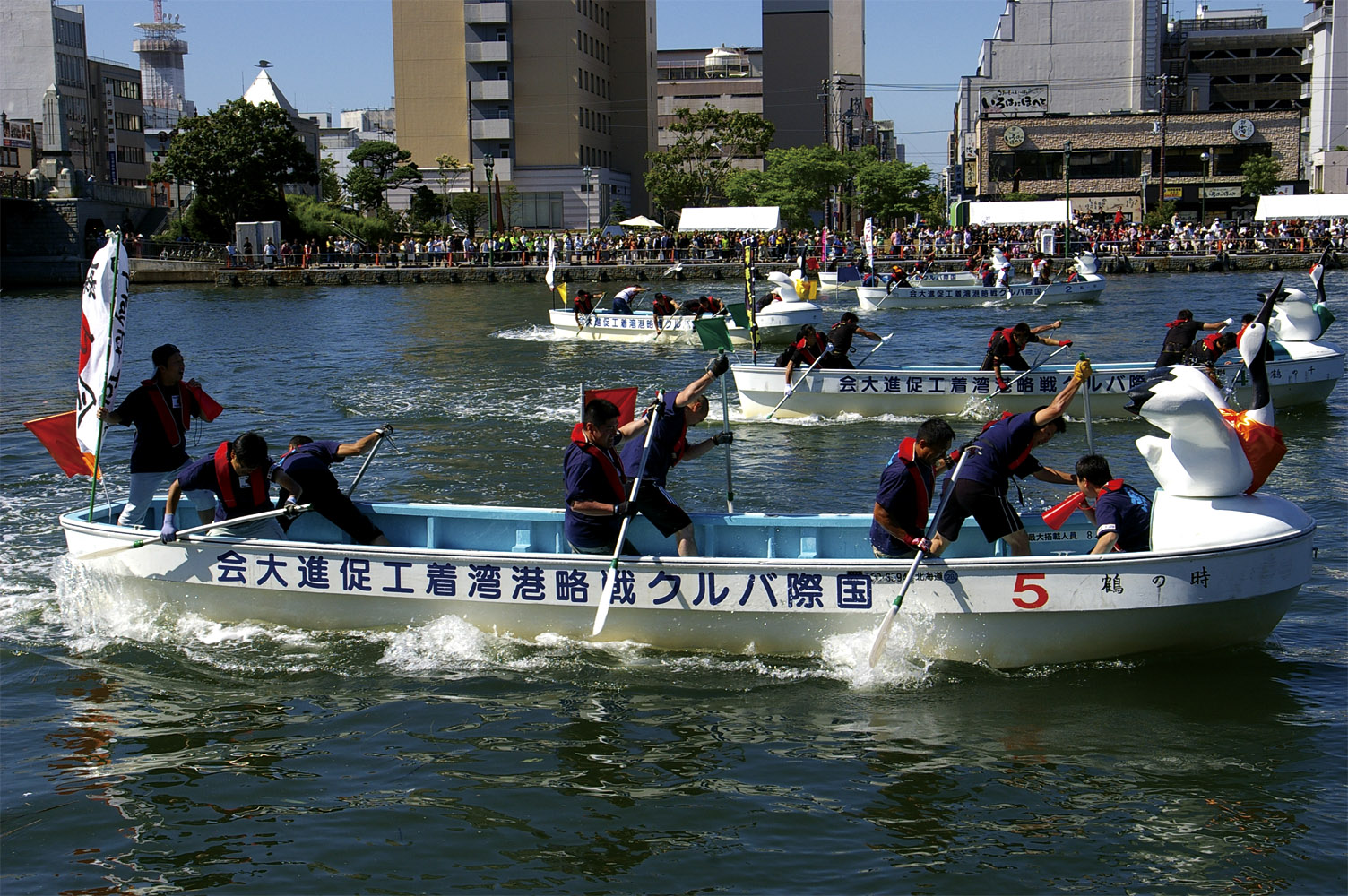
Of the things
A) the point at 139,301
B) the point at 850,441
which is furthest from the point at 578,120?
the point at 850,441

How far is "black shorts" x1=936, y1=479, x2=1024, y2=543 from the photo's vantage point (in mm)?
9805

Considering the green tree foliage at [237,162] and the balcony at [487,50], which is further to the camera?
the balcony at [487,50]

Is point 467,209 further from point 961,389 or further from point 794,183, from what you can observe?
point 961,389

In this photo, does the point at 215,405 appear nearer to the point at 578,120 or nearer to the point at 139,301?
the point at 139,301

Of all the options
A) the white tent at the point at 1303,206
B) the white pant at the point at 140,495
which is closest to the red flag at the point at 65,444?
the white pant at the point at 140,495

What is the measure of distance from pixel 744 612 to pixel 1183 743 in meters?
3.48

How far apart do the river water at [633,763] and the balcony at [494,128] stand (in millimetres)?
82359

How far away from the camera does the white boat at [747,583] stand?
9477 millimetres

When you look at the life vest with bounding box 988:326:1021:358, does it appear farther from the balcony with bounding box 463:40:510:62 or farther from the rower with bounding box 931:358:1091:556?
the balcony with bounding box 463:40:510:62

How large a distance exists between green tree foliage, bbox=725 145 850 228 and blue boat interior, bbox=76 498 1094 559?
64.5m

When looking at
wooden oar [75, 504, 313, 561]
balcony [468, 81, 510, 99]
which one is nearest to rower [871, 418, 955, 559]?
wooden oar [75, 504, 313, 561]

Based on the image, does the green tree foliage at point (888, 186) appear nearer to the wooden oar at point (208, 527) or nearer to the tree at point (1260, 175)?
the tree at point (1260, 175)

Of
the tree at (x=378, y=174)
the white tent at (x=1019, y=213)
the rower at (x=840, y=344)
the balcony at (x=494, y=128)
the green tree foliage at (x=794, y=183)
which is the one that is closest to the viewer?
the rower at (x=840, y=344)

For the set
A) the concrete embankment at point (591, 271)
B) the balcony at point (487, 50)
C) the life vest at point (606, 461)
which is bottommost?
the life vest at point (606, 461)
